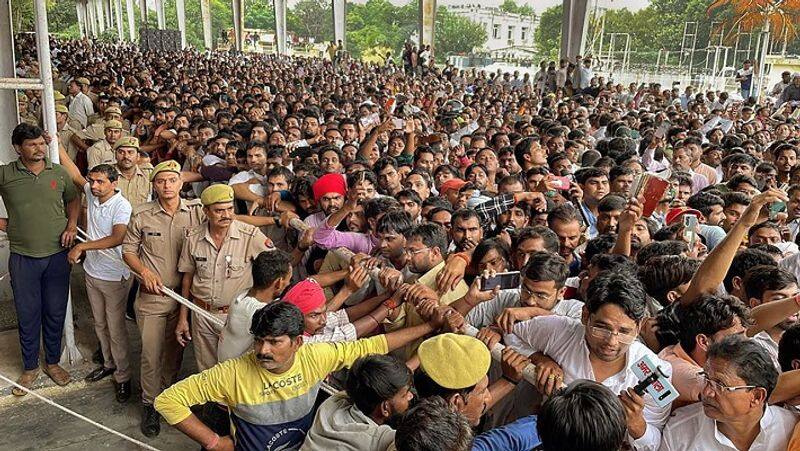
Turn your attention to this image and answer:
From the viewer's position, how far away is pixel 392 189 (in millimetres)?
5582

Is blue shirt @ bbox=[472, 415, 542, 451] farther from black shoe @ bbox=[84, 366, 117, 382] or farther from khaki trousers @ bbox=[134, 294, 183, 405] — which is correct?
black shoe @ bbox=[84, 366, 117, 382]

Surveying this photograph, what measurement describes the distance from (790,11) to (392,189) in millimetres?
33719

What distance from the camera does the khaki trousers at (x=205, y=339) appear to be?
4027 millimetres

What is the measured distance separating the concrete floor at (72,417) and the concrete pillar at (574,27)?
19.2 meters

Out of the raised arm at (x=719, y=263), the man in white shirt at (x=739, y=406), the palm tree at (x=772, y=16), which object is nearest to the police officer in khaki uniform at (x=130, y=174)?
the raised arm at (x=719, y=263)

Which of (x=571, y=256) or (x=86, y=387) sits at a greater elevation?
(x=571, y=256)

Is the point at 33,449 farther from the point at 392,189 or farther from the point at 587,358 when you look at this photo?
the point at 587,358

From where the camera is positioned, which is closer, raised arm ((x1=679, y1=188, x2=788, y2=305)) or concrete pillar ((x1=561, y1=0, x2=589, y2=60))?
raised arm ((x1=679, y1=188, x2=788, y2=305))

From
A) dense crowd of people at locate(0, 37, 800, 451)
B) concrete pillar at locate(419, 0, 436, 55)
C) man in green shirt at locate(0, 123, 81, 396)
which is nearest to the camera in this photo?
dense crowd of people at locate(0, 37, 800, 451)

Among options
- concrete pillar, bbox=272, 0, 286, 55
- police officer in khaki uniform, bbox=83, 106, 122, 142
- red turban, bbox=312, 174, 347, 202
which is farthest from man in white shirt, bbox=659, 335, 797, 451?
concrete pillar, bbox=272, 0, 286, 55

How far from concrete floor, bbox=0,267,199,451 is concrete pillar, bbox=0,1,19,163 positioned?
1589 mm

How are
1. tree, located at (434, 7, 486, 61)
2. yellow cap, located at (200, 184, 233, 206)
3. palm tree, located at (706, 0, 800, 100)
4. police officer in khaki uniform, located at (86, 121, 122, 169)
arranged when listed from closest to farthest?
yellow cap, located at (200, 184, 233, 206)
police officer in khaki uniform, located at (86, 121, 122, 169)
palm tree, located at (706, 0, 800, 100)
tree, located at (434, 7, 486, 61)

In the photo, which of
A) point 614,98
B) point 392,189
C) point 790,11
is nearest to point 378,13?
point 790,11

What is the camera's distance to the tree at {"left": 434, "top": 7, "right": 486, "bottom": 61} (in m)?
71.1
